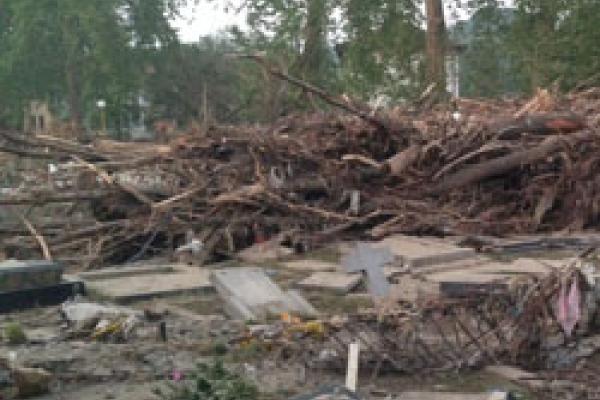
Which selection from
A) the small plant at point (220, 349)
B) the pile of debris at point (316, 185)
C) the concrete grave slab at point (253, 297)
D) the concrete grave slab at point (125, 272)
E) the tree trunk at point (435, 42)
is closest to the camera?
the small plant at point (220, 349)

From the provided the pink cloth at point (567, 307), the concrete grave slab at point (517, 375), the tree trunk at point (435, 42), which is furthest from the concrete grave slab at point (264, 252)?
the tree trunk at point (435, 42)

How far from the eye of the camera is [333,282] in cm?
809

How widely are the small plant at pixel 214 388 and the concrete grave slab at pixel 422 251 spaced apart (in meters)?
4.74

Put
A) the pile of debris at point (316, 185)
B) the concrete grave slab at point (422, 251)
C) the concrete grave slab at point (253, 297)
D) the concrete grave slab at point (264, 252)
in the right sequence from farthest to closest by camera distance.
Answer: the pile of debris at point (316, 185)
the concrete grave slab at point (264, 252)
the concrete grave slab at point (422, 251)
the concrete grave slab at point (253, 297)

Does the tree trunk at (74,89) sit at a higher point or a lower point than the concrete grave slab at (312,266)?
higher

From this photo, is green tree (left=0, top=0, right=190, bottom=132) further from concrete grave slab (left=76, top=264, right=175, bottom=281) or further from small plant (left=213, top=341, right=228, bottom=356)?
small plant (left=213, top=341, right=228, bottom=356)

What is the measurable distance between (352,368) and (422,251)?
15.9 feet

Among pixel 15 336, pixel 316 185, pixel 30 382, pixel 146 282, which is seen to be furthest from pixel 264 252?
pixel 30 382

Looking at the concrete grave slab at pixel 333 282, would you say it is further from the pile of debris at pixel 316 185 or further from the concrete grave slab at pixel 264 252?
the pile of debris at pixel 316 185

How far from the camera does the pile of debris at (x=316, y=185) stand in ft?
35.3

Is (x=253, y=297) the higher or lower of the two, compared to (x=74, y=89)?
lower

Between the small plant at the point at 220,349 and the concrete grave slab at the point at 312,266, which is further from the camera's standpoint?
the concrete grave slab at the point at 312,266

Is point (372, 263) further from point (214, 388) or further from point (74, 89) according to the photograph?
point (74, 89)

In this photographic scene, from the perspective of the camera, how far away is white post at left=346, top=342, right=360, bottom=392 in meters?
4.66
